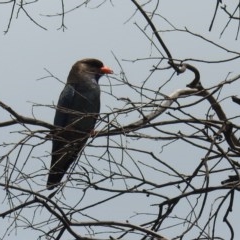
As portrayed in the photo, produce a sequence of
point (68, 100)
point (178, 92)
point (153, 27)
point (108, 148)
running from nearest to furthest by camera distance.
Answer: point (108, 148)
point (153, 27)
point (178, 92)
point (68, 100)

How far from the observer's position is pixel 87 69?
823 cm

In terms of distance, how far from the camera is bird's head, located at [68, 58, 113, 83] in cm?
802

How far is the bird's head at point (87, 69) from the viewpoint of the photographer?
8.02m

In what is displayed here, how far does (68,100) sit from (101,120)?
4.01m

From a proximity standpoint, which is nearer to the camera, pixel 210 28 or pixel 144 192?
pixel 210 28

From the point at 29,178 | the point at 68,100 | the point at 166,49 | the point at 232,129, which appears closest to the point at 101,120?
the point at 29,178

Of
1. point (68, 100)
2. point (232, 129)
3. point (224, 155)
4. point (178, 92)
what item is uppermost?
point (68, 100)

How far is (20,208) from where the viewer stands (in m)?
3.90

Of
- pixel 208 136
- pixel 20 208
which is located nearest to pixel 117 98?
pixel 208 136

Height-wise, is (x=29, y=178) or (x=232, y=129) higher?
(x=232, y=129)

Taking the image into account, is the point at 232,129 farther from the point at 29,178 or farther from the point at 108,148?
the point at 29,178

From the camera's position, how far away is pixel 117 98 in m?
3.98

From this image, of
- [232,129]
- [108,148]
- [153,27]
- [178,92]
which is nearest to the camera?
[108,148]

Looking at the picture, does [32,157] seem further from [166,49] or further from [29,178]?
[166,49]
